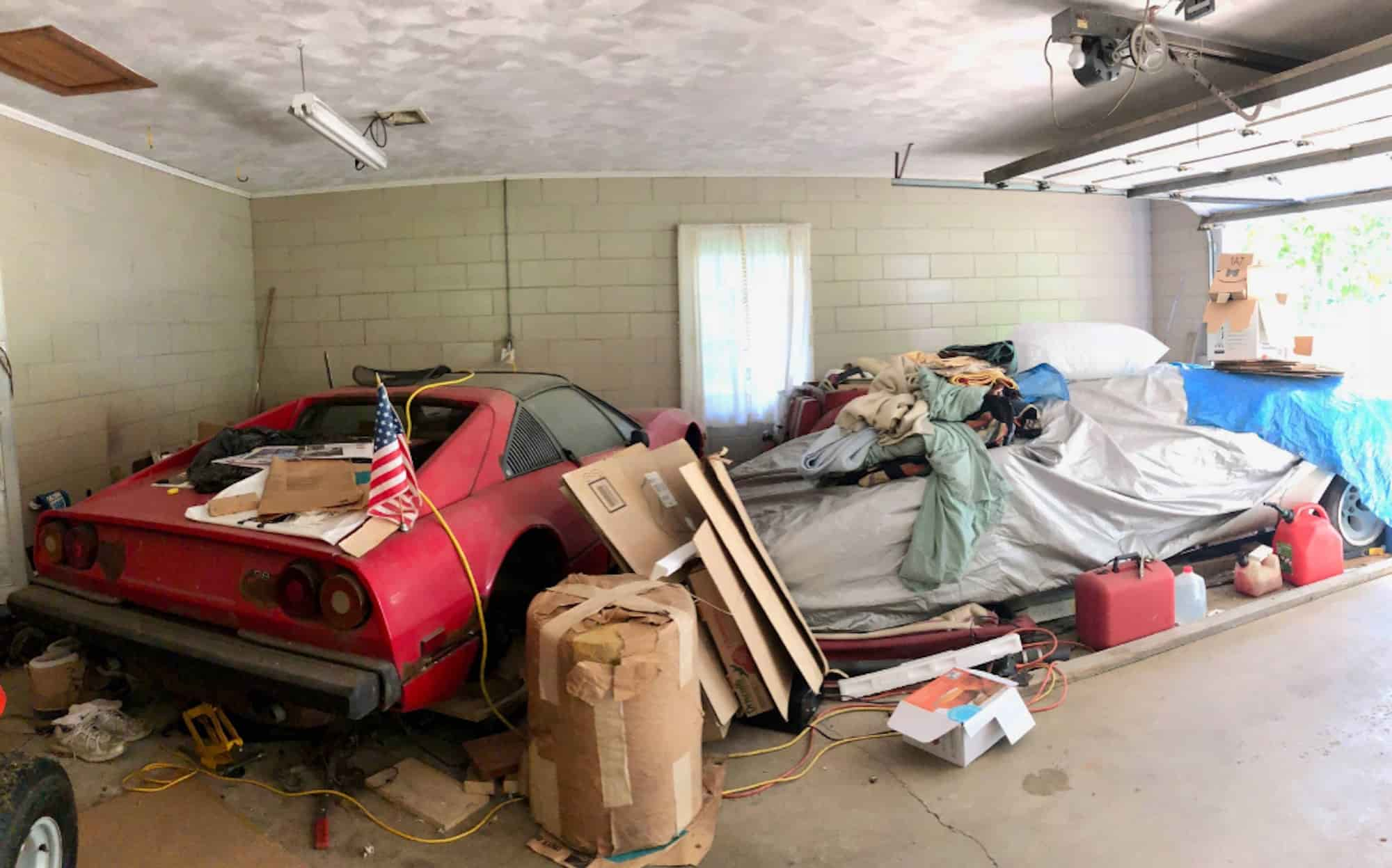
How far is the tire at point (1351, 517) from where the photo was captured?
13.7 feet

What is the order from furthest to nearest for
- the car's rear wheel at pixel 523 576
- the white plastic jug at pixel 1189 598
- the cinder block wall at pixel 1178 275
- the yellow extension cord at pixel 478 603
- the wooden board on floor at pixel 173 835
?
the cinder block wall at pixel 1178 275
the white plastic jug at pixel 1189 598
the car's rear wheel at pixel 523 576
the yellow extension cord at pixel 478 603
the wooden board on floor at pixel 173 835

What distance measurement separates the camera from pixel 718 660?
2.62m

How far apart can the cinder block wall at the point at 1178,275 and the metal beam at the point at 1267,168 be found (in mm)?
1103

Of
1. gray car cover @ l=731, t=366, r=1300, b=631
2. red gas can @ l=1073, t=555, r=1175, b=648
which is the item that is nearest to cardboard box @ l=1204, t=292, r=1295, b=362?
gray car cover @ l=731, t=366, r=1300, b=631

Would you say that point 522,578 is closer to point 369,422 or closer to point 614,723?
point 369,422

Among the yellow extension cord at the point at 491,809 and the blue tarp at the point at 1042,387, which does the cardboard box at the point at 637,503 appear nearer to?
the yellow extension cord at the point at 491,809

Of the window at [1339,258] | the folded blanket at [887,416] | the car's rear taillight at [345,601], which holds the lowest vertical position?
the car's rear taillight at [345,601]

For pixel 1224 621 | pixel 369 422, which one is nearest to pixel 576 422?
pixel 369 422

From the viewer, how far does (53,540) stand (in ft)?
8.84

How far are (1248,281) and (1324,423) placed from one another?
3.18 feet

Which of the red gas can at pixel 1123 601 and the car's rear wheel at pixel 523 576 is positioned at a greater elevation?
the car's rear wheel at pixel 523 576

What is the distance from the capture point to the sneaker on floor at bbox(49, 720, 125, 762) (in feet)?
8.59

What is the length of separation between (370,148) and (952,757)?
391 cm

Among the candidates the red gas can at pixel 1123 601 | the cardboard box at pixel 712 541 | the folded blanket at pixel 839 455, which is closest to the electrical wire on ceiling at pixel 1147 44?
the folded blanket at pixel 839 455
